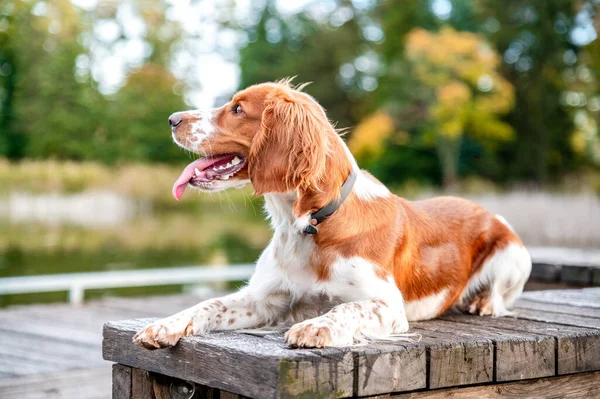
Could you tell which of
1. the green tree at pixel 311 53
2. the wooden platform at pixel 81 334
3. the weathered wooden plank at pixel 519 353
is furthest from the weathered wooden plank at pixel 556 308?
the green tree at pixel 311 53

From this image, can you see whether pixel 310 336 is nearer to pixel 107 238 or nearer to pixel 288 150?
pixel 288 150

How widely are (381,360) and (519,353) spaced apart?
1.87 feet

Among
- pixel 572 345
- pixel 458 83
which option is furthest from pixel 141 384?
→ pixel 458 83

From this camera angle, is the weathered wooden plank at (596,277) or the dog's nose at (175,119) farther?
the weathered wooden plank at (596,277)

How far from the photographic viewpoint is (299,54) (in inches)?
1474

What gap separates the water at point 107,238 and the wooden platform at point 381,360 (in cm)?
660

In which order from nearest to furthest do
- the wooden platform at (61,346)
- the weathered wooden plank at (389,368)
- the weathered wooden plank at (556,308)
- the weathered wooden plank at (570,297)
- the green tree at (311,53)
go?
the weathered wooden plank at (389,368)
the weathered wooden plank at (556,308)
the weathered wooden plank at (570,297)
the wooden platform at (61,346)
the green tree at (311,53)

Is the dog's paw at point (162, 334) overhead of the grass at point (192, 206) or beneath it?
overhead

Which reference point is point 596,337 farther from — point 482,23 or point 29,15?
point 29,15

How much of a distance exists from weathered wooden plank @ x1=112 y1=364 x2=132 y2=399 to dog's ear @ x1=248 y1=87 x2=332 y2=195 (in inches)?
30.1

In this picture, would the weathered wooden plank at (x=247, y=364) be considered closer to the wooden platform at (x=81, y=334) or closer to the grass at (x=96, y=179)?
the wooden platform at (x=81, y=334)

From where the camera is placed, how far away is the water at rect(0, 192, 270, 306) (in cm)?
1335

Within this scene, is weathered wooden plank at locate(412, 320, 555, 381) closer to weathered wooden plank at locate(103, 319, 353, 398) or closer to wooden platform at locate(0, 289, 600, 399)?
wooden platform at locate(0, 289, 600, 399)

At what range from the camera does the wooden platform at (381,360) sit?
2.03m
